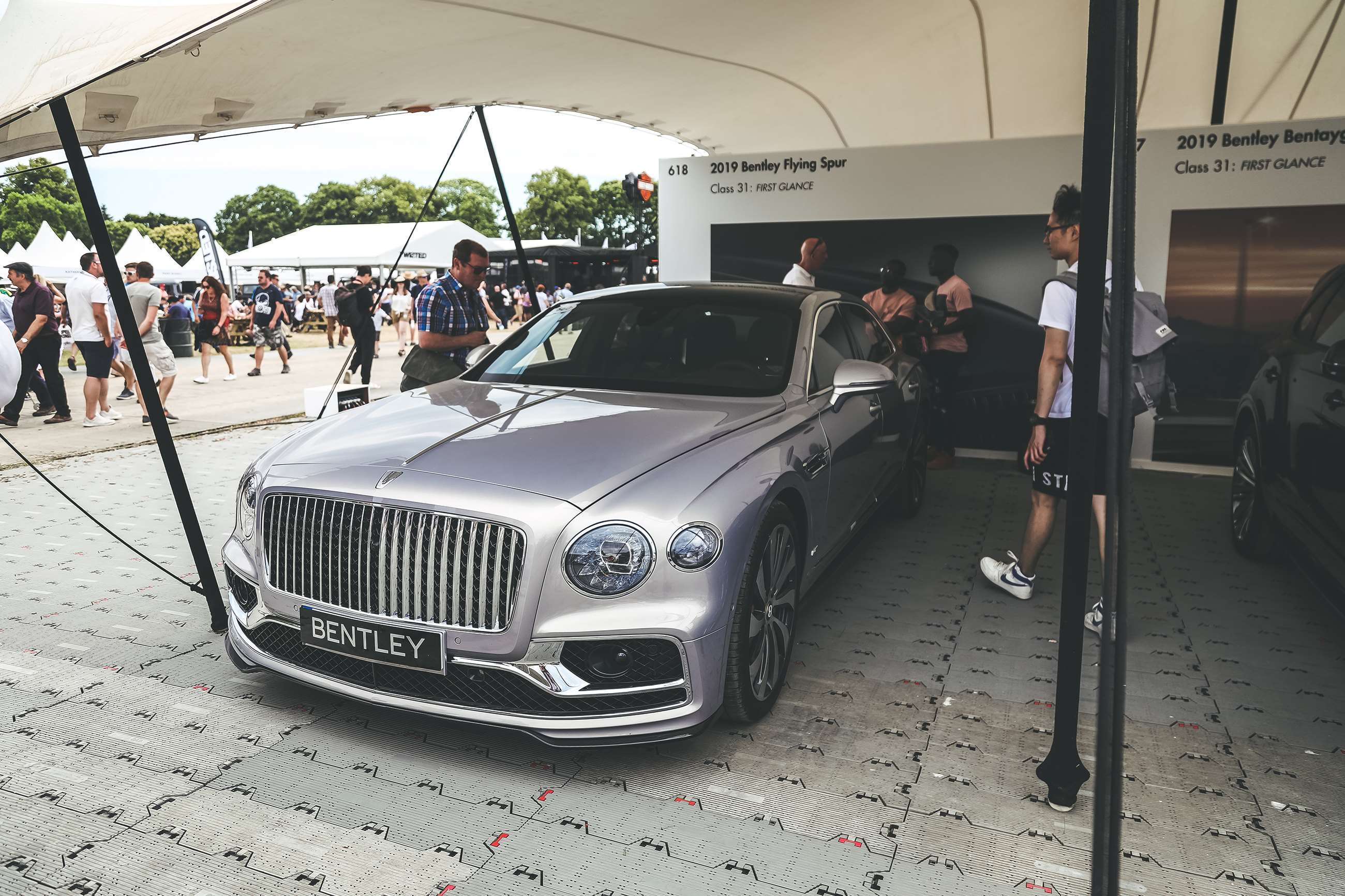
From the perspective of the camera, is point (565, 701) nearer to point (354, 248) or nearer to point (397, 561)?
point (397, 561)

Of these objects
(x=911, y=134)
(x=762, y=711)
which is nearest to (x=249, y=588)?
(x=762, y=711)

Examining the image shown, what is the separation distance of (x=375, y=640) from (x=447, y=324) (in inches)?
143

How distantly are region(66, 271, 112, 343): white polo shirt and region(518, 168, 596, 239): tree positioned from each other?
83464 millimetres

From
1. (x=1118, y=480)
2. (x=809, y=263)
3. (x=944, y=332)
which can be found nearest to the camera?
(x=1118, y=480)

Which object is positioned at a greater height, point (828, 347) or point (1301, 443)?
point (828, 347)

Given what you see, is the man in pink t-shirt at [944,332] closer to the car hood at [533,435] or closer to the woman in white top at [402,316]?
the car hood at [533,435]

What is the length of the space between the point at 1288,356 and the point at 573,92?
5.51m

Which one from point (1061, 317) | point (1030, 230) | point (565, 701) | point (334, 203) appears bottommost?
point (565, 701)

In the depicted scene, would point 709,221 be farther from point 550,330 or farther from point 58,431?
point 58,431

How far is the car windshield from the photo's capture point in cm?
433

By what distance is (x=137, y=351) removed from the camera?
4.12m

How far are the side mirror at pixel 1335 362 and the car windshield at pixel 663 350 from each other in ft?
7.65

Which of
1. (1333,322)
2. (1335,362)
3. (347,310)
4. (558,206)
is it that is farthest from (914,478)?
(558,206)

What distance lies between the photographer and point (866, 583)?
5285mm
